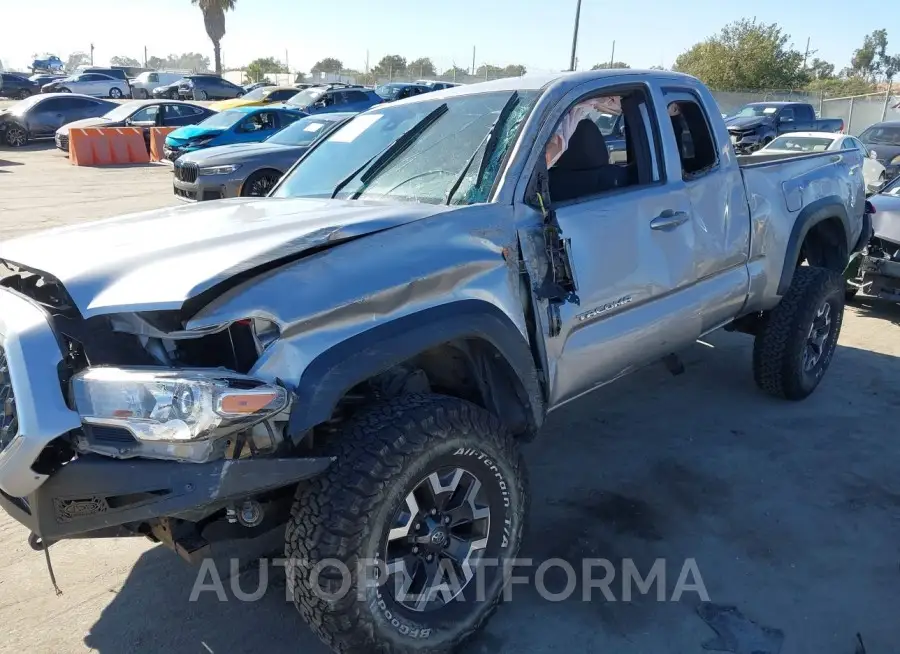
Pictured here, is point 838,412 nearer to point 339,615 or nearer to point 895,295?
point 895,295

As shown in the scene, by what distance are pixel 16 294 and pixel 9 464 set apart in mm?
641

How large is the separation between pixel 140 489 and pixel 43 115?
25.1 m

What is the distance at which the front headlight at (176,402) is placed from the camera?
2.03m

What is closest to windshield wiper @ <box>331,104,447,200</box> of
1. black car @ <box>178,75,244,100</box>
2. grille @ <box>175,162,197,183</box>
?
grille @ <box>175,162,197,183</box>

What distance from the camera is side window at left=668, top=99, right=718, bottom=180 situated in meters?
4.08

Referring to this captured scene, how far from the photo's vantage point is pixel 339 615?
89.7 inches

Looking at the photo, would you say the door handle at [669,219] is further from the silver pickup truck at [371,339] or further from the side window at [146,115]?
the side window at [146,115]

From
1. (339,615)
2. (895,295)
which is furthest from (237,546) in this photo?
(895,295)

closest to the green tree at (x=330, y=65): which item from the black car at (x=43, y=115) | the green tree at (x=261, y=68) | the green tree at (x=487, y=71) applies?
the green tree at (x=261, y=68)

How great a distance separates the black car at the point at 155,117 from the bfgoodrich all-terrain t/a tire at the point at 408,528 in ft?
66.4

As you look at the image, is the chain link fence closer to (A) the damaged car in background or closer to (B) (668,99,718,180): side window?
(A) the damaged car in background

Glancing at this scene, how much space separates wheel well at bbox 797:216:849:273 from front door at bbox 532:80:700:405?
1.93 meters

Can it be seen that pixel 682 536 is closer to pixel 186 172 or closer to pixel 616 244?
pixel 616 244

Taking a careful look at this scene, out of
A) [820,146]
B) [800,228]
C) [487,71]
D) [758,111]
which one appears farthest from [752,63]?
[800,228]
